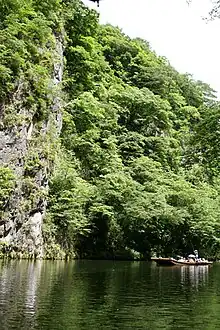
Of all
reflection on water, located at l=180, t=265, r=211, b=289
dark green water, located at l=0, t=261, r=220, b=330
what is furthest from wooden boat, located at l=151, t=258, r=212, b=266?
dark green water, located at l=0, t=261, r=220, b=330

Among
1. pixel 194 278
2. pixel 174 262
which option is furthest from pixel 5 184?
pixel 174 262

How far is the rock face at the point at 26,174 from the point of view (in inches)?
1017

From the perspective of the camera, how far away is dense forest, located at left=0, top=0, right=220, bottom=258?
28750 millimetres

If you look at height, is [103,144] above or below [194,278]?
above

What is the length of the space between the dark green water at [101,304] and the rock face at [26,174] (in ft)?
28.8

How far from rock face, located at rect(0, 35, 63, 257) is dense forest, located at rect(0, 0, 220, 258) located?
0.61 ft

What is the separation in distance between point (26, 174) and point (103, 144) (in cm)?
1315

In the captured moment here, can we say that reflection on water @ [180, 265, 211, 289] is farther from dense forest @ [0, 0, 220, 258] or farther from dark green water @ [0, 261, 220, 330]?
dense forest @ [0, 0, 220, 258]

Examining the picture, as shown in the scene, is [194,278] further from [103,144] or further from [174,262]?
[103,144]

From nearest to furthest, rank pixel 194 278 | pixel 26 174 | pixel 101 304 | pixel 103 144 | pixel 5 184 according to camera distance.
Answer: pixel 101 304, pixel 194 278, pixel 5 184, pixel 26 174, pixel 103 144

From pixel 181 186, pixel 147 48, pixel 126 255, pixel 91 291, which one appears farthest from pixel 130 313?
pixel 147 48

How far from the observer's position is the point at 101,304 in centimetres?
1177

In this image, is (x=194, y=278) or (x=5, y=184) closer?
(x=194, y=278)

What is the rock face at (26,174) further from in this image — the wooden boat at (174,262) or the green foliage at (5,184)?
the wooden boat at (174,262)
